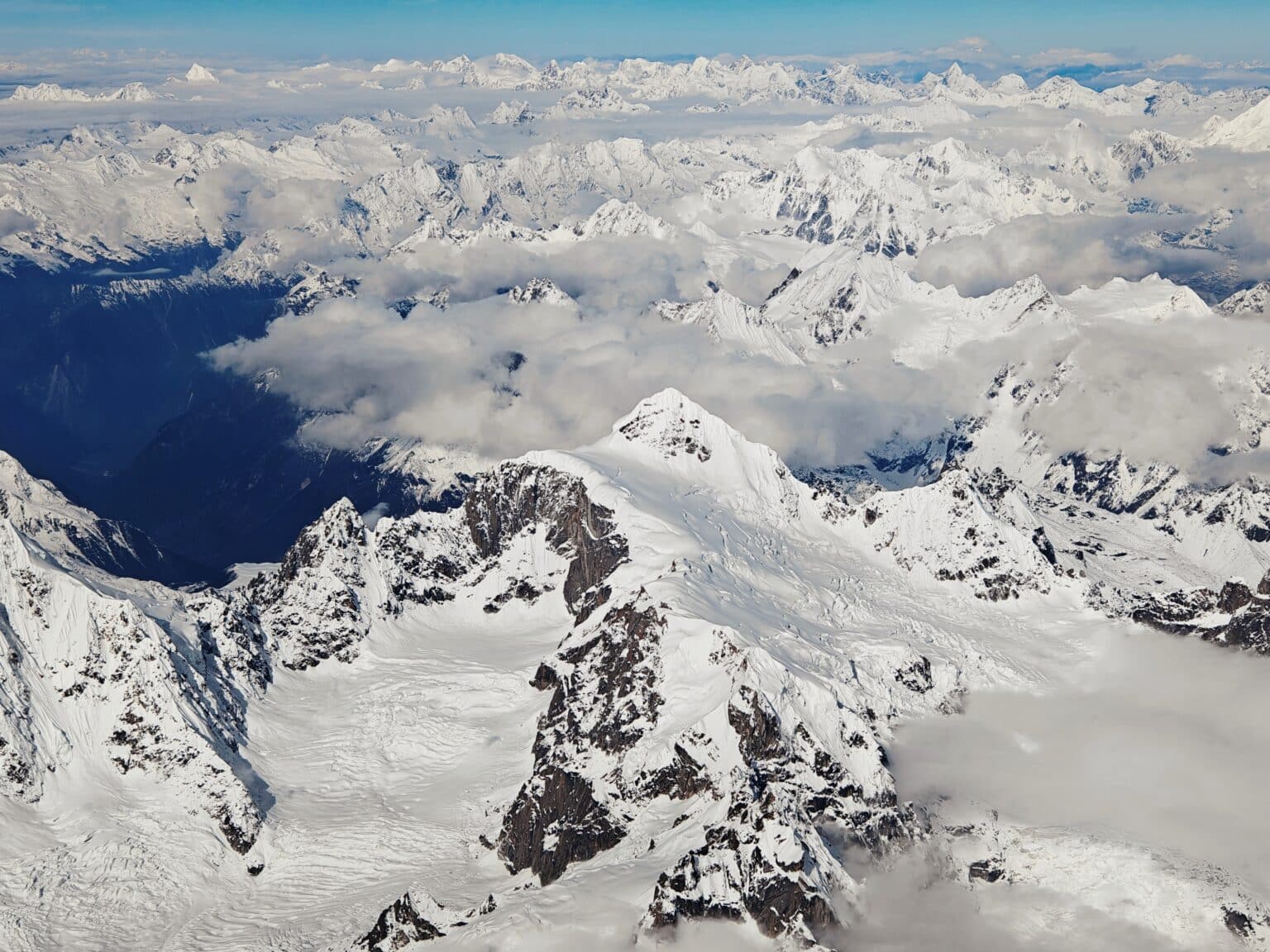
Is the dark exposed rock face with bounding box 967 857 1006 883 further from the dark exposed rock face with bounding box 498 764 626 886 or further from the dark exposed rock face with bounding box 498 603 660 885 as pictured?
the dark exposed rock face with bounding box 498 603 660 885

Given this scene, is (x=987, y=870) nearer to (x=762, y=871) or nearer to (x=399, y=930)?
(x=762, y=871)

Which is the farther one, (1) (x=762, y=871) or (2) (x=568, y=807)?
(2) (x=568, y=807)

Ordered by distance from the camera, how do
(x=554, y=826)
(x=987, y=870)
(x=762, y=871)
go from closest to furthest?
(x=762, y=871) < (x=987, y=870) < (x=554, y=826)

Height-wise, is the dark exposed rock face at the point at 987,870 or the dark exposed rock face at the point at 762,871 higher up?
the dark exposed rock face at the point at 762,871

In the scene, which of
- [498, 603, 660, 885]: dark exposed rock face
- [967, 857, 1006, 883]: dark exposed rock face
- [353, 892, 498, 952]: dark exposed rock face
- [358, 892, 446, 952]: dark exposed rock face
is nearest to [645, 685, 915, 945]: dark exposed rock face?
[967, 857, 1006, 883]: dark exposed rock face

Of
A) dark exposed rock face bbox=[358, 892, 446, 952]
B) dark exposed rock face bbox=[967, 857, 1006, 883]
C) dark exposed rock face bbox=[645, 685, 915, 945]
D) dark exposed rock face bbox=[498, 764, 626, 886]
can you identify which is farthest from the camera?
dark exposed rock face bbox=[498, 764, 626, 886]

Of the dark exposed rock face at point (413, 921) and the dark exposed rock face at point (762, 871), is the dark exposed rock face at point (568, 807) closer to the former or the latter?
the dark exposed rock face at point (413, 921)

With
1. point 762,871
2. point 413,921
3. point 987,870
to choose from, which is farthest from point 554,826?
point 987,870

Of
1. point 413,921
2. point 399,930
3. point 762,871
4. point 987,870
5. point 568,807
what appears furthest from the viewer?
point 568,807

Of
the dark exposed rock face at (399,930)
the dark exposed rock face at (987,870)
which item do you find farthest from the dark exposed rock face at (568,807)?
the dark exposed rock face at (987,870)

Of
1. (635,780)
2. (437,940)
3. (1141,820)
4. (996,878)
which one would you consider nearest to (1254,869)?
(1141,820)

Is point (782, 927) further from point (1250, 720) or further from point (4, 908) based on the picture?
point (4, 908)
